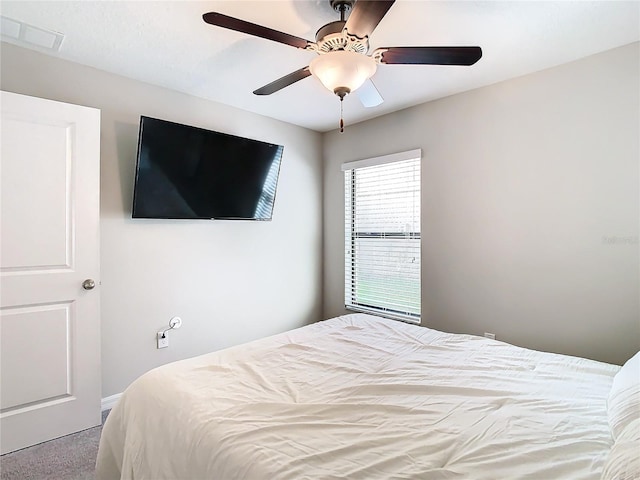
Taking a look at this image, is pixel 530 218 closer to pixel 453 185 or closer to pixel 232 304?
pixel 453 185

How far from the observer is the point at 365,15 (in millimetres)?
1309

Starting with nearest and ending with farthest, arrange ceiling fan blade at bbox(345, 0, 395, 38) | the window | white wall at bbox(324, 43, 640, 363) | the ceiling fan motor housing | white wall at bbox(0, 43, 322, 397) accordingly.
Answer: ceiling fan blade at bbox(345, 0, 395, 38)
the ceiling fan motor housing
white wall at bbox(324, 43, 640, 363)
white wall at bbox(0, 43, 322, 397)
the window

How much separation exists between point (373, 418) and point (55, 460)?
1.91 metres

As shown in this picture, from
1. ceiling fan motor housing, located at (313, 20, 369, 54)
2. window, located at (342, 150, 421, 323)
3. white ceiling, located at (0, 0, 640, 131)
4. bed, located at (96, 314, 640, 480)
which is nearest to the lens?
bed, located at (96, 314, 640, 480)

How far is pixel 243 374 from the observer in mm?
1554

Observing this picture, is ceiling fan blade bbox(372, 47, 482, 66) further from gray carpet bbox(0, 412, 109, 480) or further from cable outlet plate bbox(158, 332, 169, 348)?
gray carpet bbox(0, 412, 109, 480)

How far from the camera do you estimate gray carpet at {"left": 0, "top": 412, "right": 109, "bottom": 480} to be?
1.82 meters

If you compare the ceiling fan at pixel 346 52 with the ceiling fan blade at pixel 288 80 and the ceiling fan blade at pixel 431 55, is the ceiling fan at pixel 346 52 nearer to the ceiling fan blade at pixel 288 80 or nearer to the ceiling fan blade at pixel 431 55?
the ceiling fan blade at pixel 431 55

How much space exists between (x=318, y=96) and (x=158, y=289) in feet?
6.55

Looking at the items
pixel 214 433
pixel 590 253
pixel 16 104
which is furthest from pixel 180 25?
pixel 590 253

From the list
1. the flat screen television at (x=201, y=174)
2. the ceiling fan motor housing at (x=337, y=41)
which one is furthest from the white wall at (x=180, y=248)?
the ceiling fan motor housing at (x=337, y=41)

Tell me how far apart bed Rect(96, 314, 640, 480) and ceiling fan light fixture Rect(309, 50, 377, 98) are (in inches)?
52.2

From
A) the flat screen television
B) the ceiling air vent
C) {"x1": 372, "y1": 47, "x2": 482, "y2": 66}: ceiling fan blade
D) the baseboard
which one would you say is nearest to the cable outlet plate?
the baseboard

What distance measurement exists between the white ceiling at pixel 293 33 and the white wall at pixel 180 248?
0.64ft
